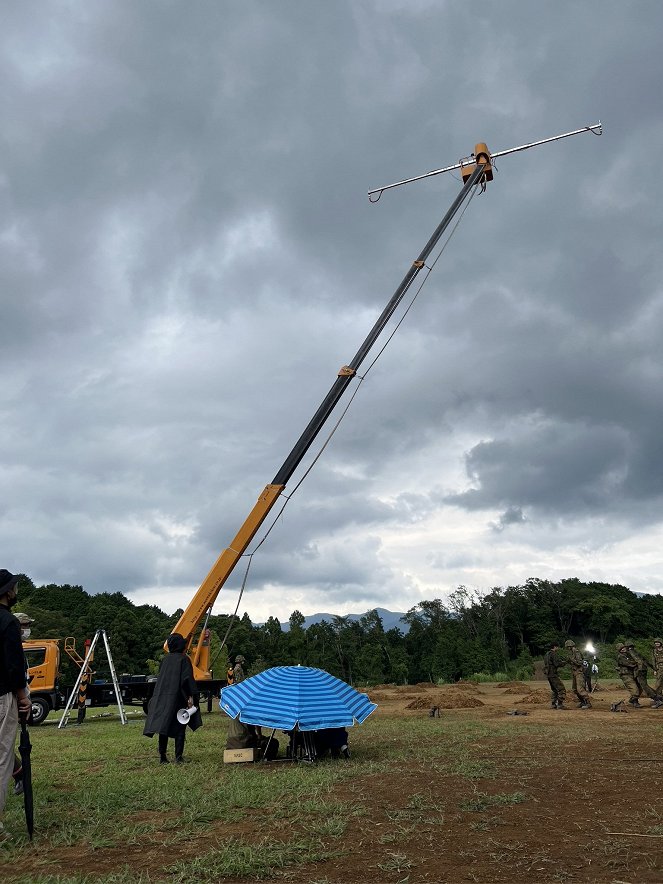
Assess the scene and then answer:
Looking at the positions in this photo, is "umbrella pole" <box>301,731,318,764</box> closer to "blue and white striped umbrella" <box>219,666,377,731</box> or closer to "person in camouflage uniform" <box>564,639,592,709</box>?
"blue and white striped umbrella" <box>219,666,377,731</box>

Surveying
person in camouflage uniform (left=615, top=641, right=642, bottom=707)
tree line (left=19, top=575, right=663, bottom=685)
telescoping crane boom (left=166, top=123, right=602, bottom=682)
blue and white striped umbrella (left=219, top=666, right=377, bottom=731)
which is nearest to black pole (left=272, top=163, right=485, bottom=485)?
telescoping crane boom (left=166, top=123, right=602, bottom=682)

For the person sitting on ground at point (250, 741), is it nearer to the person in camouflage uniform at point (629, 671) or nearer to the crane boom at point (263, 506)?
the crane boom at point (263, 506)

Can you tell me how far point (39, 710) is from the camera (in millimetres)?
17750

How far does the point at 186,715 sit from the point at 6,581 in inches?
152

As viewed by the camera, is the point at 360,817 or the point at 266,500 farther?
the point at 266,500

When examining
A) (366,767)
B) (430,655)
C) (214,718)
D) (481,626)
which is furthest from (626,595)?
(366,767)

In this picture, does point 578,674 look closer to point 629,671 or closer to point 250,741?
point 629,671

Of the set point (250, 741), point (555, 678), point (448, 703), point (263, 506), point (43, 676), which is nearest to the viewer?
point (250, 741)

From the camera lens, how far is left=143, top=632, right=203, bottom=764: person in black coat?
8.59 meters

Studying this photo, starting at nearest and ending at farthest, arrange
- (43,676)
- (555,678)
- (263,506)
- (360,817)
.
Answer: (360,817) → (263,506) → (555,678) → (43,676)

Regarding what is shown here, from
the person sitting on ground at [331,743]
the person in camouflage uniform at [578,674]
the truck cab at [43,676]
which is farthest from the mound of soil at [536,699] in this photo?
the truck cab at [43,676]

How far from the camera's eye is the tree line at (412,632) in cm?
4488

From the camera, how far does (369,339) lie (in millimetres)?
14383

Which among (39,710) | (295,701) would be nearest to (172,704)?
(295,701)
